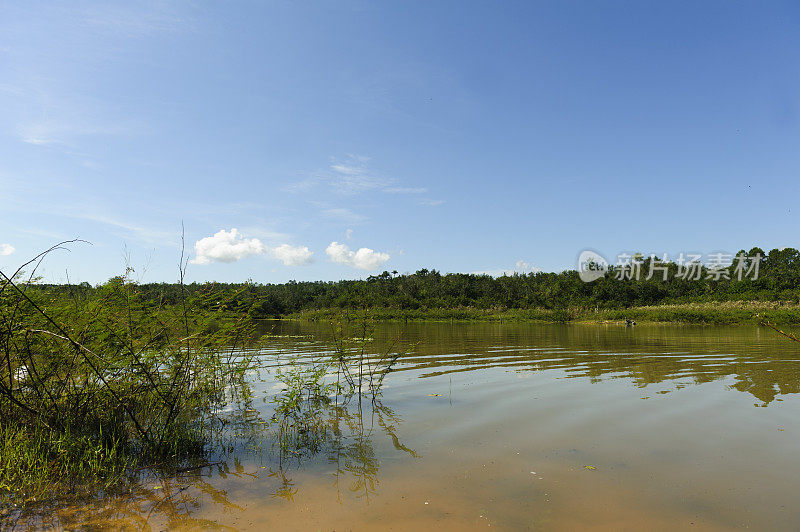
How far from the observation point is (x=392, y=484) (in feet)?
18.6

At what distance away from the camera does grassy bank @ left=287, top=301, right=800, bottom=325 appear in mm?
40531

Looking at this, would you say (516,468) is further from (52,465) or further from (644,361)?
(644,361)

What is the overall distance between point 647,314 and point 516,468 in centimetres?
4698

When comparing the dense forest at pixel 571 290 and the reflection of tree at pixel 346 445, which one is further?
the dense forest at pixel 571 290

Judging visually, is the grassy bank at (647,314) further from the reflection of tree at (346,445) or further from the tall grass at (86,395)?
the tall grass at (86,395)

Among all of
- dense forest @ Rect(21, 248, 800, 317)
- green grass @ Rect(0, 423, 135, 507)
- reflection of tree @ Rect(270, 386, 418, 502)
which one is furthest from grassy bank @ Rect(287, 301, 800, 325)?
green grass @ Rect(0, 423, 135, 507)

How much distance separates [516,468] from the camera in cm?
612

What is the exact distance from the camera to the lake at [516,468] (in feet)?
15.7

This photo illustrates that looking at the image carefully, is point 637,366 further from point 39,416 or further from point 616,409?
point 39,416

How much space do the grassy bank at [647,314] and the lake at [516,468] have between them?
79.0ft

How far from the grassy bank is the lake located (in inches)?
948

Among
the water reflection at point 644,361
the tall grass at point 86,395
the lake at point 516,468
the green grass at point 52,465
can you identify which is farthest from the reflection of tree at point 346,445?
the water reflection at point 644,361

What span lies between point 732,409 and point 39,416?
446 inches

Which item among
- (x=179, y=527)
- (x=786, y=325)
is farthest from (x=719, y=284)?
(x=179, y=527)
